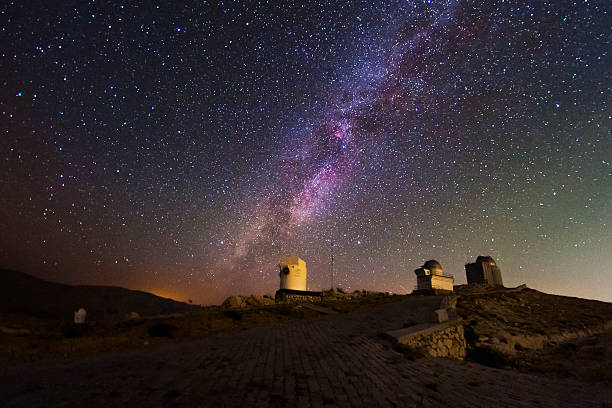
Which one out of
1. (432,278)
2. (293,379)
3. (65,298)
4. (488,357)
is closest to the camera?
(293,379)

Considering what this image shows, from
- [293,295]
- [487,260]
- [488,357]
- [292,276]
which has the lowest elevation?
[488,357]

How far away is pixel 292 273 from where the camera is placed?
126 feet

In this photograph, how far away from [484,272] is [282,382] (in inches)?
2154

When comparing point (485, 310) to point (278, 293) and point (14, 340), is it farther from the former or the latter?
point (14, 340)

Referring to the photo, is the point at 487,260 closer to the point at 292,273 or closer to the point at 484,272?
the point at 484,272

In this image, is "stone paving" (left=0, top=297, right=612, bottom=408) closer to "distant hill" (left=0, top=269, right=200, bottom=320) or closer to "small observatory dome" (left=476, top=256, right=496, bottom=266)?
"small observatory dome" (left=476, top=256, right=496, bottom=266)

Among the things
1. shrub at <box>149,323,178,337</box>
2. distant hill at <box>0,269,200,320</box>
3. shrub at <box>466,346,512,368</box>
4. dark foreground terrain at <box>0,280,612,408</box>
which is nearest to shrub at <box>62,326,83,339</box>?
shrub at <box>149,323,178,337</box>

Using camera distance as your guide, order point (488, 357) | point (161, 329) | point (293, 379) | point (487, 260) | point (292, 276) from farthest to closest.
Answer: point (487, 260)
point (292, 276)
point (161, 329)
point (488, 357)
point (293, 379)

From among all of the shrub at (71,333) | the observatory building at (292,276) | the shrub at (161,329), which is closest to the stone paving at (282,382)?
the shrub at (161,329)

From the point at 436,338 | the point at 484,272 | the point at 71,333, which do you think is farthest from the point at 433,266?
the point at 71,333

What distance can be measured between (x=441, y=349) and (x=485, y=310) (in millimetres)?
12296

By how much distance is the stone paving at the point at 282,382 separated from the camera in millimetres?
4738

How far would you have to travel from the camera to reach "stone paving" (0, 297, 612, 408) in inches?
187

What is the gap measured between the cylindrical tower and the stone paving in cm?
2949
